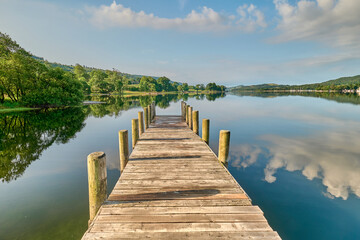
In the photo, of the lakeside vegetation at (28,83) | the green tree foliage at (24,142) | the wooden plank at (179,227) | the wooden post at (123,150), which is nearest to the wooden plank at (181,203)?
the wooden plank at (179,227)

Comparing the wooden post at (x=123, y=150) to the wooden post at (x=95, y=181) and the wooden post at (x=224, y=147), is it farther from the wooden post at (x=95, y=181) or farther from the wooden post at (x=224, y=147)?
the wooden post at (x=224, y=147)

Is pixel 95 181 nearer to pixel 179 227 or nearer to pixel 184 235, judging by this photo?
pixel 179 227

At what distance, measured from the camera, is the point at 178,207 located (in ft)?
12.8

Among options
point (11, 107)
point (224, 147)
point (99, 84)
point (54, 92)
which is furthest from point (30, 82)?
point (99, 84)

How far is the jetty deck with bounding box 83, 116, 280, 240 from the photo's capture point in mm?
3169

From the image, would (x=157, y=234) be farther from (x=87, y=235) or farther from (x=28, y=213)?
(x=28, y=213)


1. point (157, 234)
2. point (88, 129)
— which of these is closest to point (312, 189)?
point (157, 234)

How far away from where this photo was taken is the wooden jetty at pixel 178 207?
10.4 ft

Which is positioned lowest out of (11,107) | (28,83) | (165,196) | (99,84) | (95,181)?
(165,196)

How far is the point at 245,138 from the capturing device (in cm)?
1591

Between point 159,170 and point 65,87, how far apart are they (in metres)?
42.8

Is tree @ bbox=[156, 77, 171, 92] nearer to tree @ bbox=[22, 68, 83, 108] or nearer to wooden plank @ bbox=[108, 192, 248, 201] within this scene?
tree @ bbox=[22, 68, 83, 108]

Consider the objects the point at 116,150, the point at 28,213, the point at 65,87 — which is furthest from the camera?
the point at 65,87

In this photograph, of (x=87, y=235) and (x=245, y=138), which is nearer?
(x=87, y=235)
